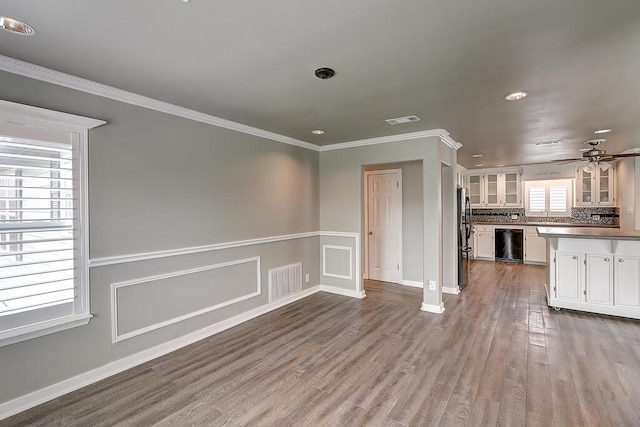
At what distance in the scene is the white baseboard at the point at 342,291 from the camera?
4.99 metres

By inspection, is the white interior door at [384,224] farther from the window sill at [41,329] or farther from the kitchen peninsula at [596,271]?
the window sill at [41,329]

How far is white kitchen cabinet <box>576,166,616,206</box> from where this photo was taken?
696 centimetres

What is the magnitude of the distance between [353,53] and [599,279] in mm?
4439

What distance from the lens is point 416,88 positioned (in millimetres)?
2697

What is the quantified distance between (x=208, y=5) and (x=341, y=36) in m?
0.76

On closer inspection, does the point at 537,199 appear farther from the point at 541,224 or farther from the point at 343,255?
the point at 343,255

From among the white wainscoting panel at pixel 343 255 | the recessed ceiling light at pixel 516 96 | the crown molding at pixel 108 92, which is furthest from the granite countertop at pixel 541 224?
the crown molding at pixel 108 92

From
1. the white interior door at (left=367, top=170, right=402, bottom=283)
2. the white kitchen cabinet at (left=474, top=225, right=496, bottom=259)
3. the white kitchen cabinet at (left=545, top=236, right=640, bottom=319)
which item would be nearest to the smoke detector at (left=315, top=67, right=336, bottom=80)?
the white interior door at (left=367, top=170, right=402, bottom=283)

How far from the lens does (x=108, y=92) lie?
8.86ft

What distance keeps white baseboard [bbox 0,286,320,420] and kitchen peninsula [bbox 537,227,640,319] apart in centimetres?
419

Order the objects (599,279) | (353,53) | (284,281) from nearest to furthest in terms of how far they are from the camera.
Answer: (353,53)
(599,279)
(284,281)

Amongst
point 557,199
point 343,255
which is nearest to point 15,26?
point 343,255

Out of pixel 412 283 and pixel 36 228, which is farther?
pixel 412 283

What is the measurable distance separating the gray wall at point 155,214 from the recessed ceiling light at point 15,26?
0.61 metres
